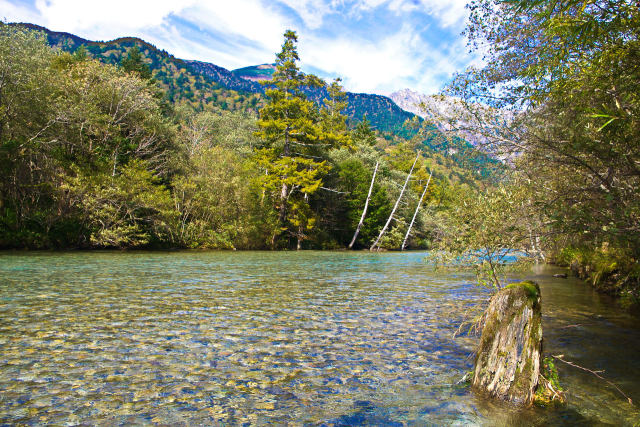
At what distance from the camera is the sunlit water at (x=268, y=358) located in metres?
3.93

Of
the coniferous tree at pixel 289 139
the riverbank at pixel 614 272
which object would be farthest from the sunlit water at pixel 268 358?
the coniferous tree at pixel 289 139

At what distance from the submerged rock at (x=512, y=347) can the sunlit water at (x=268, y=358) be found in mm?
231

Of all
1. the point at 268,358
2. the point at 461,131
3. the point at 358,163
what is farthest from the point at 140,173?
the point at 358,163

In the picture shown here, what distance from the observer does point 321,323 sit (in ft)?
25.9

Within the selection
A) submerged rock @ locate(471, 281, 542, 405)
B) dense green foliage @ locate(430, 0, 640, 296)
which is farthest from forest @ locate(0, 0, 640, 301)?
submerged rock @ locate(471, 281, 542, 405)

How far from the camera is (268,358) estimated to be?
5672mm

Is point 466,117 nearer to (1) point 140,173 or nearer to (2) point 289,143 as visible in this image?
(1) point 140,173

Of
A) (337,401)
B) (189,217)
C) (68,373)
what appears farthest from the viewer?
(189,217)

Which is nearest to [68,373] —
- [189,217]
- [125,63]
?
[189,217]

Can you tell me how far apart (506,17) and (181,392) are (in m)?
11.8

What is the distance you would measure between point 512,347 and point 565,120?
23.8ft

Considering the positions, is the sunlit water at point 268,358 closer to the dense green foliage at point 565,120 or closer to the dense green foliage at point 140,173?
the dense green foliage at point 565,120

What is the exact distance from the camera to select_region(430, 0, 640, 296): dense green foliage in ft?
17.3

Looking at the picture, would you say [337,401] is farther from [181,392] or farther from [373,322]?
[373,322]
